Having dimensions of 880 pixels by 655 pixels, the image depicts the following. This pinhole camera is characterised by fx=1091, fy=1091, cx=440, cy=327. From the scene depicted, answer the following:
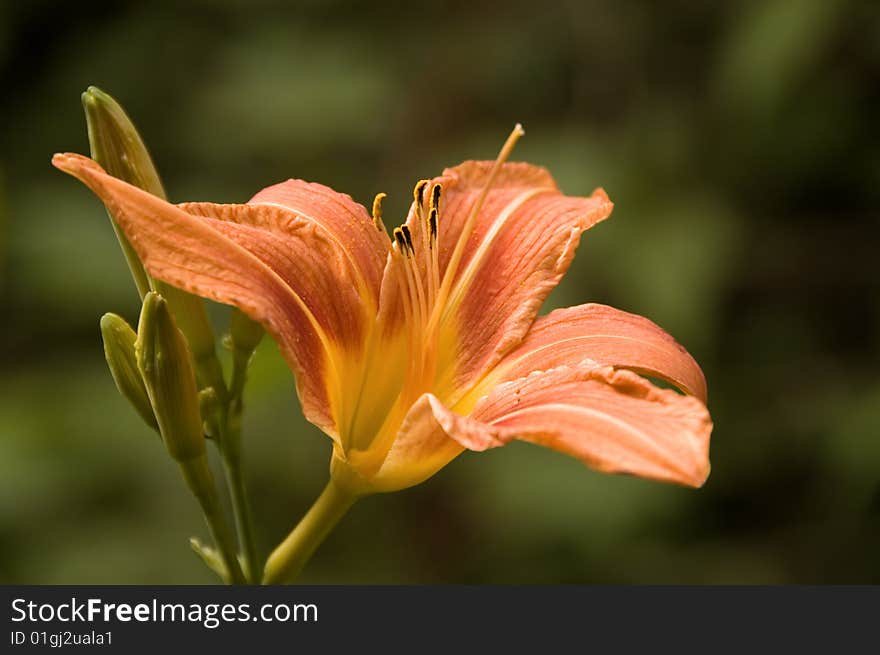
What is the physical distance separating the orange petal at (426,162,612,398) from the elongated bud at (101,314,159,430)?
16.4 inches

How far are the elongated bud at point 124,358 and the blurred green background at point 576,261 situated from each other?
127cm

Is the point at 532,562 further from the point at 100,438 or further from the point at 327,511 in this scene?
the point at 327,511

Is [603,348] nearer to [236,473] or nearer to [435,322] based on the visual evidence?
[435,322]

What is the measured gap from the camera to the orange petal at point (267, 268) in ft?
4.18

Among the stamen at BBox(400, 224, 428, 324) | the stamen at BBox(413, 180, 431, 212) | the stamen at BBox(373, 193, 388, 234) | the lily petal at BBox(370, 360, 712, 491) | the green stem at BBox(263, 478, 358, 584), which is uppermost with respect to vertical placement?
the stamen at BBox(413, 180, 431, 212)

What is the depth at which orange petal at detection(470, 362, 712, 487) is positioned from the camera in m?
1.14

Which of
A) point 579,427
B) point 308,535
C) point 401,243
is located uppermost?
point 401,243

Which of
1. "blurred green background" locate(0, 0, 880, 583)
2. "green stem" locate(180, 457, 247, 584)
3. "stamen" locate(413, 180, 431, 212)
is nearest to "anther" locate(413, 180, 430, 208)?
"stamen" locate(413, 180, 431, 212)

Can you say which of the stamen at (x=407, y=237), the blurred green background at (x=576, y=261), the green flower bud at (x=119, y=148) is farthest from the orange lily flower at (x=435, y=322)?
the blurred green background at (x=576, y=261)

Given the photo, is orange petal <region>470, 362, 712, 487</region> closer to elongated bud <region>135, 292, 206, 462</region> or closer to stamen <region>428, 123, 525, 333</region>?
stamen <region>428, 123, 525, 333</region>

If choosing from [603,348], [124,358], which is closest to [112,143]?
[124,358]

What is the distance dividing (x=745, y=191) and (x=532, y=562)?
119 centimetres

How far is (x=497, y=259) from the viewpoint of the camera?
1.65 m

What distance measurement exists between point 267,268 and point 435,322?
0.87ft
